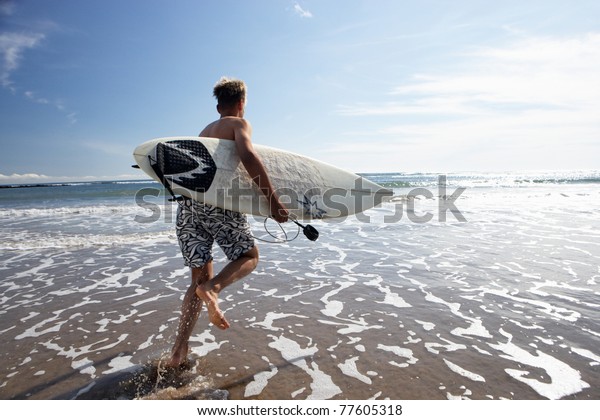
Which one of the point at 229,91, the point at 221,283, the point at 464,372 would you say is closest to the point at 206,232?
the point at 221,283

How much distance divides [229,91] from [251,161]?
0.62 metres

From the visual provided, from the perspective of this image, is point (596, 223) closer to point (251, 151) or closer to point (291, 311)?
point (291, 311)

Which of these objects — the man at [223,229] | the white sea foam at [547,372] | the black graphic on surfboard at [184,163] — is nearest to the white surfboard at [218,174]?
the black graphic on surfboard at [184,163]

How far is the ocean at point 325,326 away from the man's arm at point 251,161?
82 cm

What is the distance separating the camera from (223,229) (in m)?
2.64

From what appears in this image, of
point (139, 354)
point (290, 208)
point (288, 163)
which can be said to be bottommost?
point (139, 354)

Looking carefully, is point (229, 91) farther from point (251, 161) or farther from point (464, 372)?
point (464, 372)

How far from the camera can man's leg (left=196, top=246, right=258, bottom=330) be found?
2.22 meters

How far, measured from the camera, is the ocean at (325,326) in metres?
2.37

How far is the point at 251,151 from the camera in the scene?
2539mm

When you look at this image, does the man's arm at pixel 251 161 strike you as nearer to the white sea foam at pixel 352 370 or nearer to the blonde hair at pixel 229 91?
the blonde hair at pixel 229 91

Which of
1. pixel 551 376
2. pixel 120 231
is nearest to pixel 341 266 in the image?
pixel 551 376

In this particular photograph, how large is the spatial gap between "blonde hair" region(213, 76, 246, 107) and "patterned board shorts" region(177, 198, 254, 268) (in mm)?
814

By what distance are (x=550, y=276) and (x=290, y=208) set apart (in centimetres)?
340
